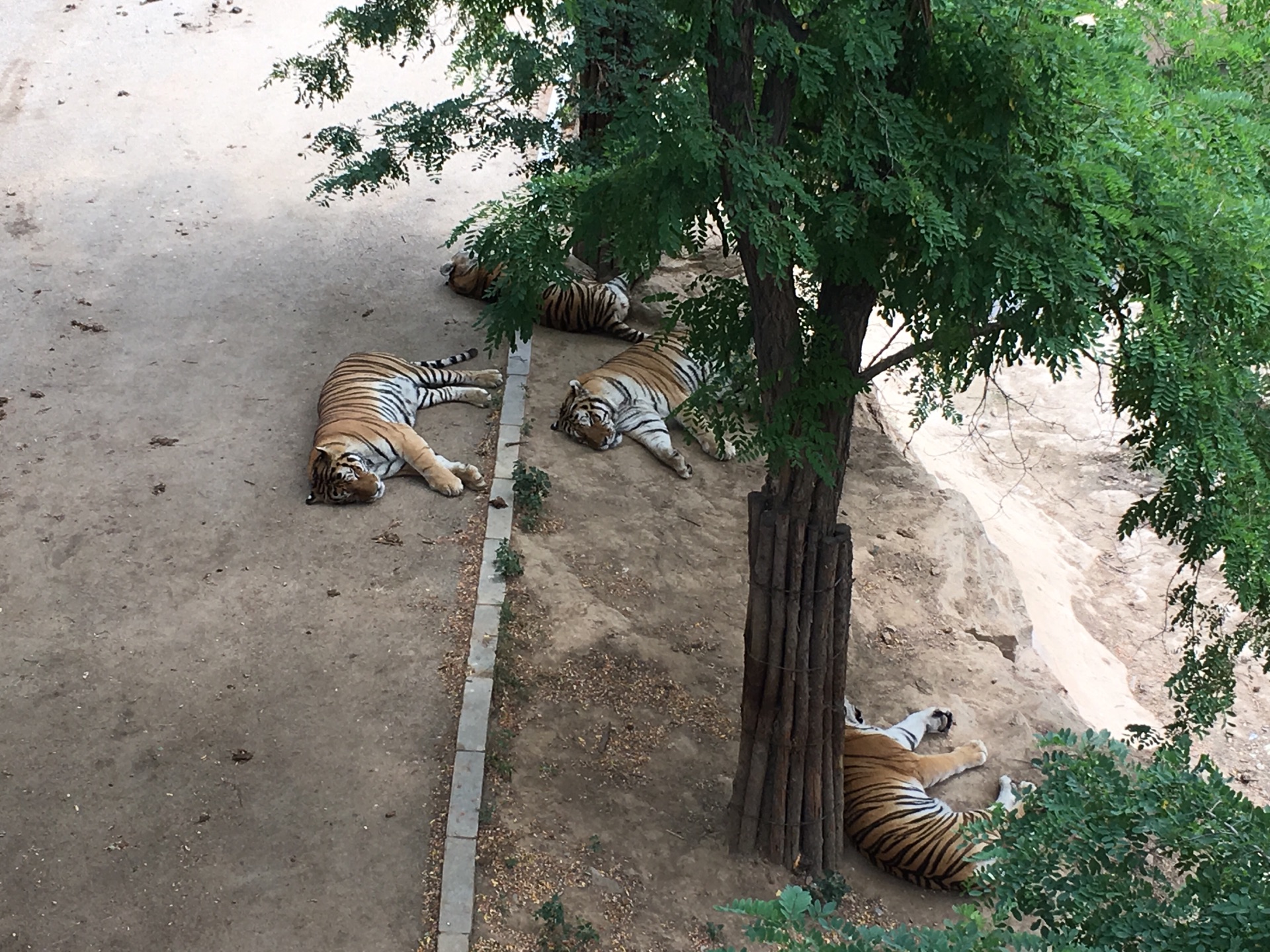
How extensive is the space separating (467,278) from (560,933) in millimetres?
5926

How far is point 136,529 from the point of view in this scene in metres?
6.86

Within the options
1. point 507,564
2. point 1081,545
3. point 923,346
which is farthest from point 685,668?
point 1081,545

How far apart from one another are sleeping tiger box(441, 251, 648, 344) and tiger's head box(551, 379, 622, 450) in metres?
1.37

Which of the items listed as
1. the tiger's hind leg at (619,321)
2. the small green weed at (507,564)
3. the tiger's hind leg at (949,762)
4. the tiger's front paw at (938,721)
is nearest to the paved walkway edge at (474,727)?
the small green weed at (507,564)

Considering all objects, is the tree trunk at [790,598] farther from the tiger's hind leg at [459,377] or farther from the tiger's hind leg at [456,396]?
the tiger's hind leg at [459,377]

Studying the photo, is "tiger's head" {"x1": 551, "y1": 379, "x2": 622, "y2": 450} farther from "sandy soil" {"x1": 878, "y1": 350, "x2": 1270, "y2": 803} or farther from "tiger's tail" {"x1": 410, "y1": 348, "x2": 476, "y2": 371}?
"sandy soil" {"x1": 878, "y1": 350, "x2": 1270, "y2": 803}

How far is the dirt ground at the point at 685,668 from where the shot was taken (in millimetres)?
5133

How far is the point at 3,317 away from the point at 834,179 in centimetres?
730

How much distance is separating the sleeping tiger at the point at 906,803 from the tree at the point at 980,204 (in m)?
1.45

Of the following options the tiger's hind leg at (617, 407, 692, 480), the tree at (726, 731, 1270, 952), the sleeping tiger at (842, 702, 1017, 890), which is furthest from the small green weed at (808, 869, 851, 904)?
the tiger's hind leg at (617, 407, 692, 480)

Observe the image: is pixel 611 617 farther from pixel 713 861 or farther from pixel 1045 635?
pixel 1045 635

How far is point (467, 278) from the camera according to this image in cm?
943

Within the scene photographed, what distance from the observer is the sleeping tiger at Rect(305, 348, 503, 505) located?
714 cm

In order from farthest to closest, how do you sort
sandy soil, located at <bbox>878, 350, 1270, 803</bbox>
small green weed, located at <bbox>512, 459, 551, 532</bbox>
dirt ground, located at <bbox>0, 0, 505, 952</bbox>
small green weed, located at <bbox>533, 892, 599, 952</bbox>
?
sandy soil, located at <bbox>878, 350, 1270, 803</bbox> < small green weed, located at <bbox>512, 459, 551, 532</bbox> < dirt ground, located at <bbox>0, 0, 505, 952</bbox> < small green weed, located at <bbox>533, 892, 599, 952</bbox>
